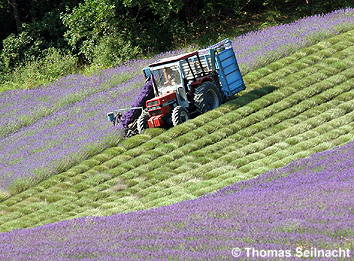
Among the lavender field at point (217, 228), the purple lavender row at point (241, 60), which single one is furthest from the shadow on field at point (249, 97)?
the lavender field at point (217, 228)

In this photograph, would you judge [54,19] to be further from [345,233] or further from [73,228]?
[345,233]

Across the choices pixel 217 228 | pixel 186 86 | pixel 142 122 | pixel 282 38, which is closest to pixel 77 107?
pixel 142 122

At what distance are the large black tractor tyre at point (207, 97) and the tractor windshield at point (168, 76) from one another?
29.0 inches

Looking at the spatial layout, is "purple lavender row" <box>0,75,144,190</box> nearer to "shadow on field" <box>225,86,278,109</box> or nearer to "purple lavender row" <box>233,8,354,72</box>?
"shadow on field" <box>225,86,278,109</box>

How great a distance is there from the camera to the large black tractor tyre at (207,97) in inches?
919

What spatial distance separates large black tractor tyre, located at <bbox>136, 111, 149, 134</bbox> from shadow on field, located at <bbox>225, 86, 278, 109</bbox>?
293 centimetres

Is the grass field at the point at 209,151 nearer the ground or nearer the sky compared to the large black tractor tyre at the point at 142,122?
nearer the ground

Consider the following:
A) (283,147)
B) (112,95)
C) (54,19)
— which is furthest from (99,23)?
(283,147)

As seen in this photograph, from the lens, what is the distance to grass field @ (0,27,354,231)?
1862 cm

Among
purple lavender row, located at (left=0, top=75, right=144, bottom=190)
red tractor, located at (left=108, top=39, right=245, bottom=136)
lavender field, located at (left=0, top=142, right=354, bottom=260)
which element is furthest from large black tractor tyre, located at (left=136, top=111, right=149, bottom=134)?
lavender field, located at (left=0, top=142, right=354, bottom=260)

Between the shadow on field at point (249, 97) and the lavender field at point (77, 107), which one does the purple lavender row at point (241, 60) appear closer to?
the lavender field at point (77, 107)

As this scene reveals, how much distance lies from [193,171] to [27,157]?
584 centimetres

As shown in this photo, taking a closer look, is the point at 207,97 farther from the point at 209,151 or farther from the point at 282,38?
the point at 282,38

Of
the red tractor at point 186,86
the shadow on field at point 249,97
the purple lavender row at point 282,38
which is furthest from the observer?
the purple lavender row at point 282,38
